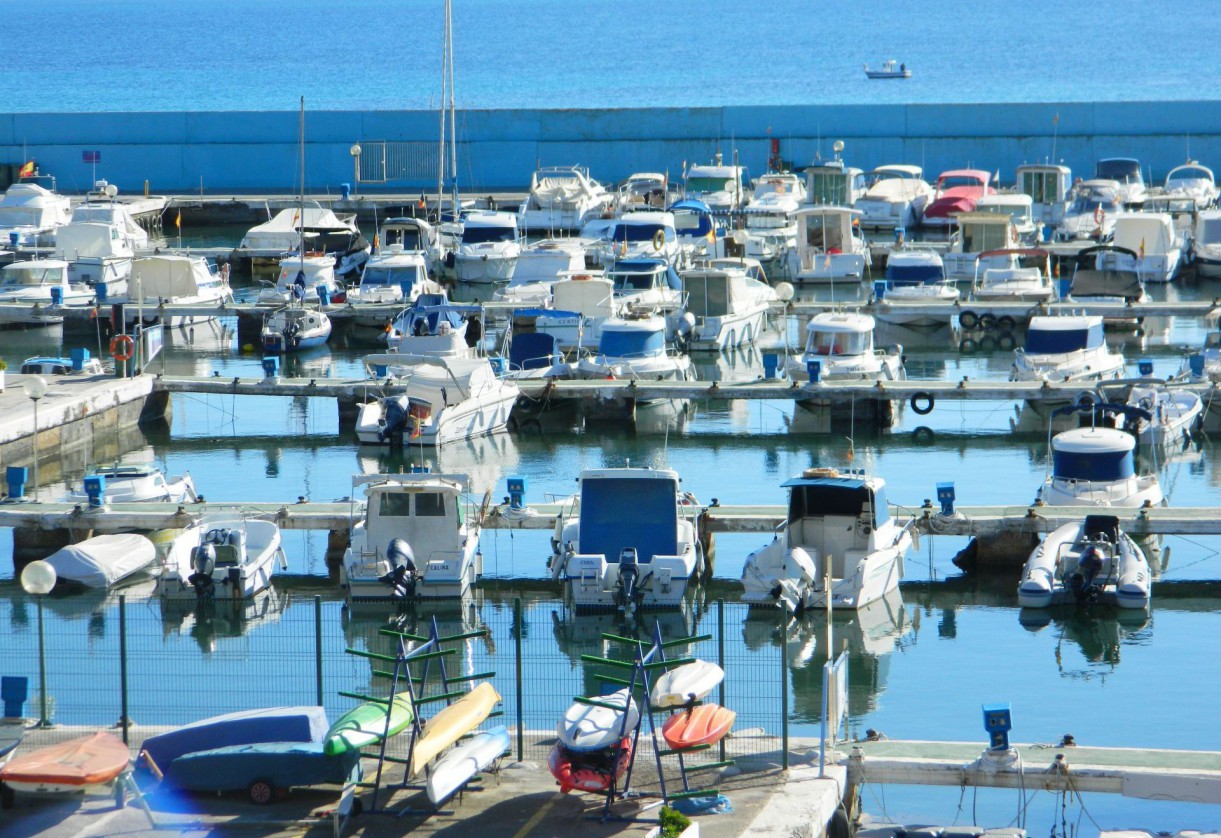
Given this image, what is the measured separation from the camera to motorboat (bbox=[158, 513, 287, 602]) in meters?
23.6

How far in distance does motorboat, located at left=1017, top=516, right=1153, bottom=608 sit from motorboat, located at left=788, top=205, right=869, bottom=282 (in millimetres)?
23986

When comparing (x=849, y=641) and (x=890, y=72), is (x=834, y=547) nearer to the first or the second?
(x=849, y=641)

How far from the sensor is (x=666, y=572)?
22844 mm

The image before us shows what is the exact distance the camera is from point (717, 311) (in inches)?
1615

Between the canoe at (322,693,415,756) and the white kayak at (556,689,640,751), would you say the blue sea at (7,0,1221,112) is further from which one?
the white kayak at (556,689,640,751)

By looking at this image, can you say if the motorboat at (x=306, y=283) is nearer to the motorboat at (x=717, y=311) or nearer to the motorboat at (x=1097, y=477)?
the motorboat at (x=717, y=311)

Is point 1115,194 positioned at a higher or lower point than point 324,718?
higher

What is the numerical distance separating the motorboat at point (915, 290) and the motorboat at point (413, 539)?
20.7 metres

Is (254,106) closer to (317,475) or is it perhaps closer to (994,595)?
(317,475)

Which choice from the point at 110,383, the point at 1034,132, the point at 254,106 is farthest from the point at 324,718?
the point at 254,106

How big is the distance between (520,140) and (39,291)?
77.7ft

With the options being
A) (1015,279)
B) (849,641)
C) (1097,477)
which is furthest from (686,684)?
(1015,279)

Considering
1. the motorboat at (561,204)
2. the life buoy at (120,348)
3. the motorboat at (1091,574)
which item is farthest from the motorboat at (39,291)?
the motorboat at (1091,574)

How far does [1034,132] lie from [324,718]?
51003 millimetres
